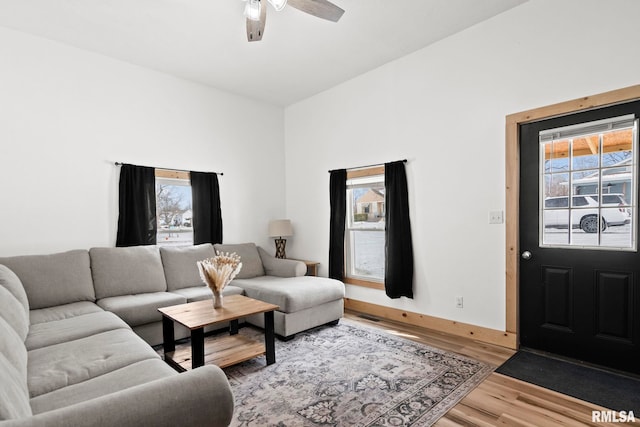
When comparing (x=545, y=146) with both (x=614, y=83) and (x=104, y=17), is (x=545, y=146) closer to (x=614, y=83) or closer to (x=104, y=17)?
(x=614, y=83)

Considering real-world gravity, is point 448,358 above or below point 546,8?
below

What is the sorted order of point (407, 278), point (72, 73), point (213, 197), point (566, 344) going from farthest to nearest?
1. point (213, 197)
2. point (407, 278)
3. point (72, 73)
4. point (566, 344)

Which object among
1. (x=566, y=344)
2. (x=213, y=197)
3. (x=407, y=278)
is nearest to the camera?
(x=566, y=344)

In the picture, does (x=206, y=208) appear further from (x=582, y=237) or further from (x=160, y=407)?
(x=582, y=237)

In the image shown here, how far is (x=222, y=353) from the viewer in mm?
2680

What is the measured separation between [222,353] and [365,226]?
237 centimetres

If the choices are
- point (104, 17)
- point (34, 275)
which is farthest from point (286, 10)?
point (34, 275)

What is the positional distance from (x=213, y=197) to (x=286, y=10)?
248cm

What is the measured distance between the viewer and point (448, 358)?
2770 millimetres

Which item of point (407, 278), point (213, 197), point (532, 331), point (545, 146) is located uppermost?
point (545, 146)

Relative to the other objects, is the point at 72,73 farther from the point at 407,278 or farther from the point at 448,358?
the point at 448,358

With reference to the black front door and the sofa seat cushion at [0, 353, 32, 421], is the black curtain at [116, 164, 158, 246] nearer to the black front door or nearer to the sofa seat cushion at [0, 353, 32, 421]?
the sofa seat cushion at [0, 353, 32, 421]

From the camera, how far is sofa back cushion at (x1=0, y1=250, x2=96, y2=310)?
2.78 meters

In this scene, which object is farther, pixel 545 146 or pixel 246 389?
pixel 545 146
